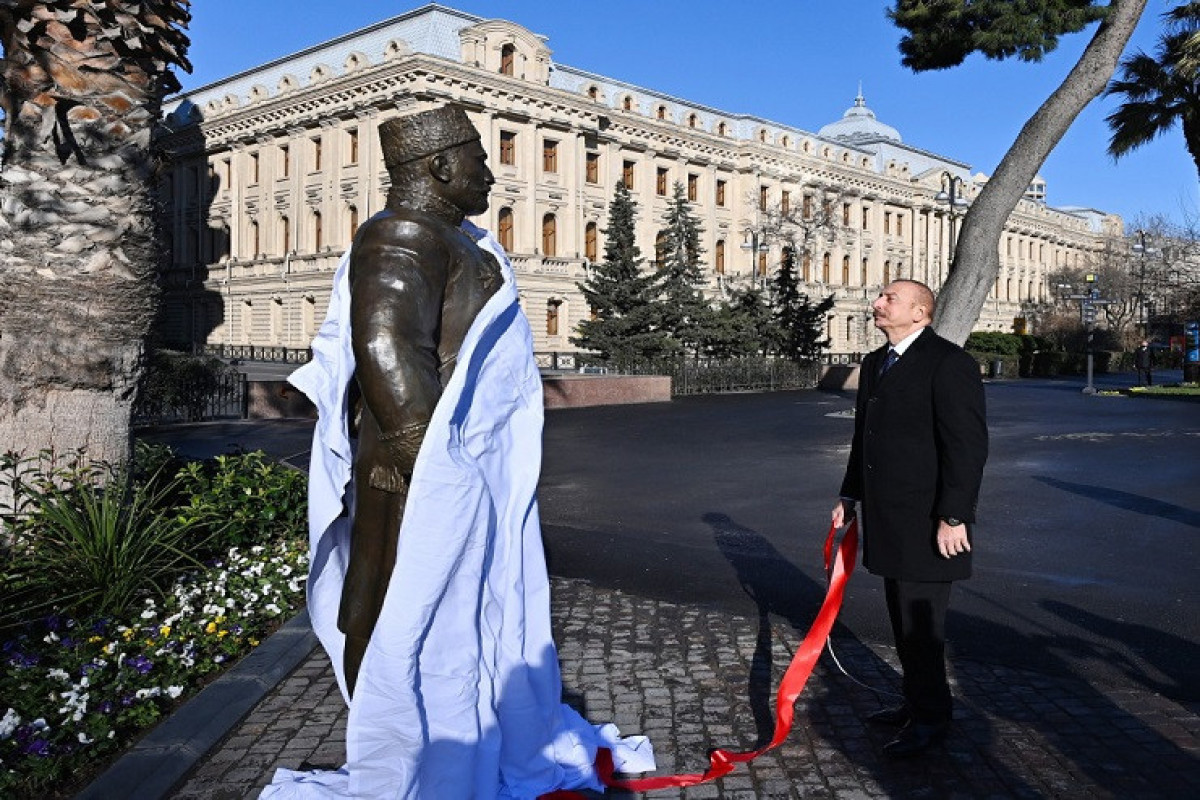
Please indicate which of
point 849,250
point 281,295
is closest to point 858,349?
point 849,250

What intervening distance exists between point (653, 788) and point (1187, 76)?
28389 mm

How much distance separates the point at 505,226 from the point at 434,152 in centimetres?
5034

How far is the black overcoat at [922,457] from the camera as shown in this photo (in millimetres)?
3857

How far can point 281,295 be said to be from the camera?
55.4 metres

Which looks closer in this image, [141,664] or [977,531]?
[141,664]

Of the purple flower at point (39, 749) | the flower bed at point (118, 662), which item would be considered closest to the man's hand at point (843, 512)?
the flower bed at point (118, 662)

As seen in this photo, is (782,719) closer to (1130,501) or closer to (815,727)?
(815,727)

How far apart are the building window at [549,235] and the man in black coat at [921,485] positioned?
Result: 51411 mm

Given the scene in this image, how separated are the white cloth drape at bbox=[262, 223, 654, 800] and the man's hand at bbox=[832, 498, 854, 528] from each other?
5.19 ft

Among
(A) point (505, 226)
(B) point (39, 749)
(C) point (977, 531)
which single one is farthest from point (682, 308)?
(B) point (39, 749)

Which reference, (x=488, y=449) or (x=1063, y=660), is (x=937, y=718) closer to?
(x=1063, y=660)

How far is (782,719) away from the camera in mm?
4047

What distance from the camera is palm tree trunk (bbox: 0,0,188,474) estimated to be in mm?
5824

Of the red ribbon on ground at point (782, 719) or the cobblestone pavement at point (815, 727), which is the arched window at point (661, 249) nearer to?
the cobblestone pavement at point (815, 727)
